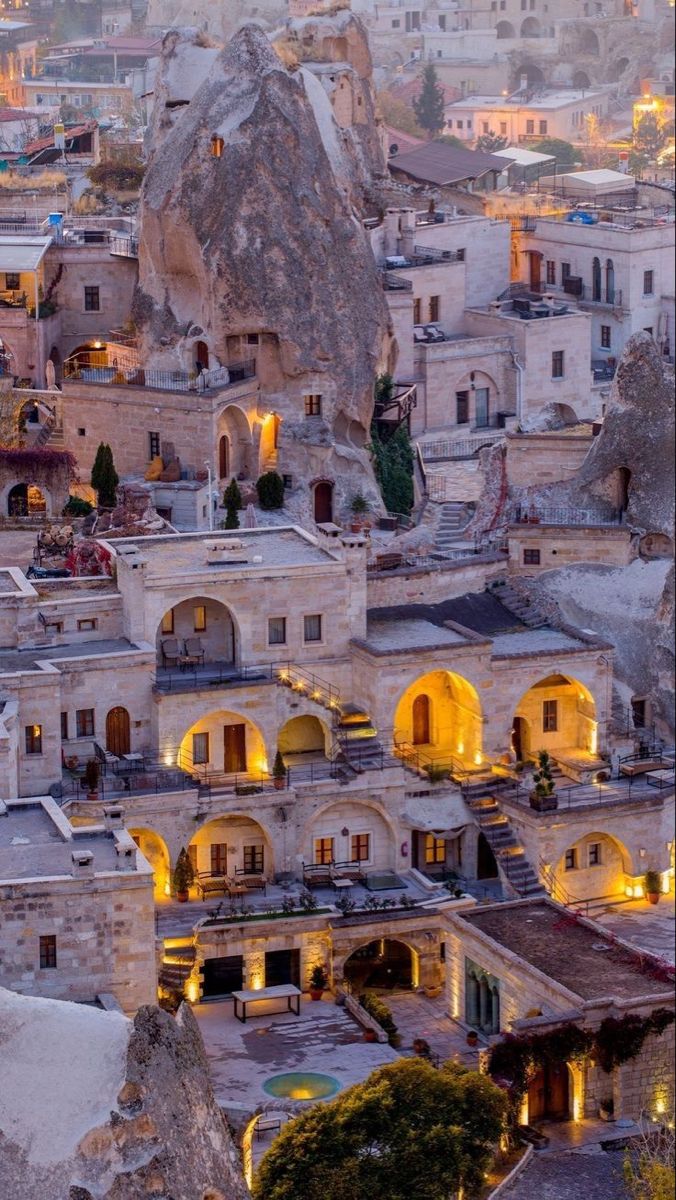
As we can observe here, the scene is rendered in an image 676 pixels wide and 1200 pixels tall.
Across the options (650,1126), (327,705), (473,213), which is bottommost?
(650,1126)

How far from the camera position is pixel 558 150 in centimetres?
12406

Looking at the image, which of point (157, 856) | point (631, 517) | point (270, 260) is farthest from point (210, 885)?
point (270, 260)

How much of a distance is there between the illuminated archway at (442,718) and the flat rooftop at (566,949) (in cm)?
755

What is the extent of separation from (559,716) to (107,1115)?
1554 inches

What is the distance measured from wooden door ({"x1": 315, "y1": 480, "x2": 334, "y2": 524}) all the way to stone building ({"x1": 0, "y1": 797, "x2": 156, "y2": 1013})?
32471mm

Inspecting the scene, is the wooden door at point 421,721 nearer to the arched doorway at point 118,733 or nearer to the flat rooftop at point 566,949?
the arched doorway at point 118,733

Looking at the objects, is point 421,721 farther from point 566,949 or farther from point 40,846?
point 40,846

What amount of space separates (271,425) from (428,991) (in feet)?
88.2

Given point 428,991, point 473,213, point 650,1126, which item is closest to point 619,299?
point 473,213

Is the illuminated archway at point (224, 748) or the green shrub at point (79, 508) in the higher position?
the green shrub at point (79, 508)

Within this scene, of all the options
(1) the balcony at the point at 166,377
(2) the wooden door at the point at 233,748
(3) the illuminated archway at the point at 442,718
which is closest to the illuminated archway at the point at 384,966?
(2) the wooden door at the point at 233,748

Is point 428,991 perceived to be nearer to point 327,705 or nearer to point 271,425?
point 327,705

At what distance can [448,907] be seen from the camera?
245 feet

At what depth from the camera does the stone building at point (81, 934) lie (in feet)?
212
